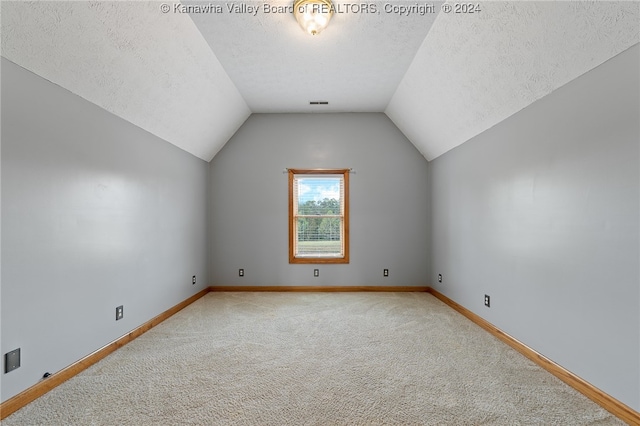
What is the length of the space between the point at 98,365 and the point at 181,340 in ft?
2.19

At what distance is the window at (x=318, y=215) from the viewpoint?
4906 mm

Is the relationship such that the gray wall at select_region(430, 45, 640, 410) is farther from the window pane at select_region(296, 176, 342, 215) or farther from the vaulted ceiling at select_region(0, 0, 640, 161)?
the window pane at select_region(296, 176, 342, 215)

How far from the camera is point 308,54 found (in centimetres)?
308

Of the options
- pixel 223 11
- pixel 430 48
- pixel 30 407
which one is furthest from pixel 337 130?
pixel 30 407

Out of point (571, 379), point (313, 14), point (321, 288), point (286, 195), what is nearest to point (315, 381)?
point (571, 379)

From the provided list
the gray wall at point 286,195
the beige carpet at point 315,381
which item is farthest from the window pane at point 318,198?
the beige carpet at point 315,381

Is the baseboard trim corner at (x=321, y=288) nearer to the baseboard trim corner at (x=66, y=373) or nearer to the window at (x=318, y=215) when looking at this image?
the window at (x=318, y=215)

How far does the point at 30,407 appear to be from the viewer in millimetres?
1819

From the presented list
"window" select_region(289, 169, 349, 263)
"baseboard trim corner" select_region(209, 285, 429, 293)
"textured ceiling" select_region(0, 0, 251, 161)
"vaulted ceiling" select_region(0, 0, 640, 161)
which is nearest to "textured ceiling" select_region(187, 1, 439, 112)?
"vaulted ceiling" select_region(0, 0, 640, 161)

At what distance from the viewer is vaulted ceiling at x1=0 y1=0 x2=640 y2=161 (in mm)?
1843

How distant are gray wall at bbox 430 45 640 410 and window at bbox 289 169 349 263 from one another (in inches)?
86.0

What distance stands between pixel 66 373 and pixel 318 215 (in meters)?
3.52

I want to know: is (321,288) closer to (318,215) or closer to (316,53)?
(318,215)

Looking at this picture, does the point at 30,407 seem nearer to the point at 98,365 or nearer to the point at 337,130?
the point at 98,365
